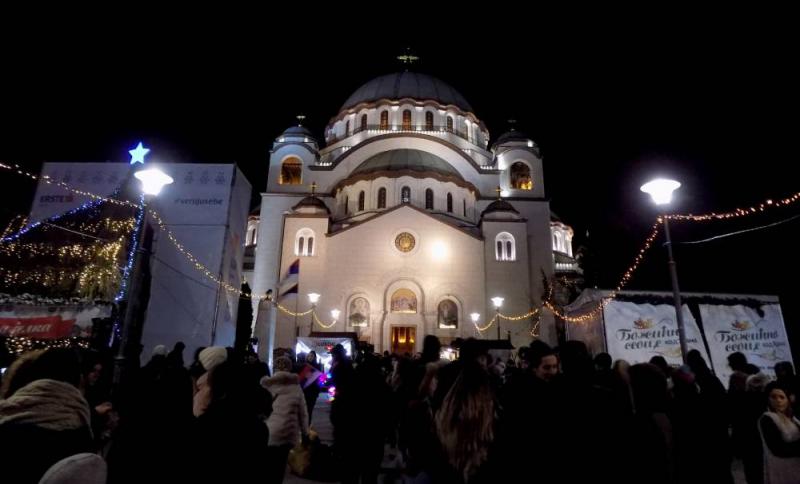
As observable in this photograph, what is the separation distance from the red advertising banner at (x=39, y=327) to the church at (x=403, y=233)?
328 inches

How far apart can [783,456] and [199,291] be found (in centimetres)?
1821

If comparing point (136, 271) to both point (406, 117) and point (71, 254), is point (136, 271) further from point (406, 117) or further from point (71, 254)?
point (406, 117)

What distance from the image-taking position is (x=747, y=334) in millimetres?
12961

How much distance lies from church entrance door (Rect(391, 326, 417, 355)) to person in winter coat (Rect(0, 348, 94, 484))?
22.5 meters

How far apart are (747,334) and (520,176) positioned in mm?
23529

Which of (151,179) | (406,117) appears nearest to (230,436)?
(151,179)

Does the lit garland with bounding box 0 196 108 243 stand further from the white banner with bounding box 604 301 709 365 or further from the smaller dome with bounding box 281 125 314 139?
the smaller dome with bounding box 281 125 314 139

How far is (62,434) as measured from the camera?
200cm

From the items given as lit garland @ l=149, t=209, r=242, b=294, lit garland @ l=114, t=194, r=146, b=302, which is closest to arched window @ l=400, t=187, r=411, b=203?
lit garland @ l=149, t=209, r=242, b=294

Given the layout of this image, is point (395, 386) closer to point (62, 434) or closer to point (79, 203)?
point (62, 434)

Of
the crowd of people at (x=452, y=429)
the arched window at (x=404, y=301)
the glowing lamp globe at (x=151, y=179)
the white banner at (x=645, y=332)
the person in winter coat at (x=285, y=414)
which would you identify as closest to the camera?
the crowd of people at (x=452, y=429)

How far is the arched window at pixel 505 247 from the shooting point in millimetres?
27047

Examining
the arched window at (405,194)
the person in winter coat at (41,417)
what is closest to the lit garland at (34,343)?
the person in winter coat at (41,417)

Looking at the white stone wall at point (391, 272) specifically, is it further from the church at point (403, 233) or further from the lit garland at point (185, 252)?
the lit garland at point (185, 252)
